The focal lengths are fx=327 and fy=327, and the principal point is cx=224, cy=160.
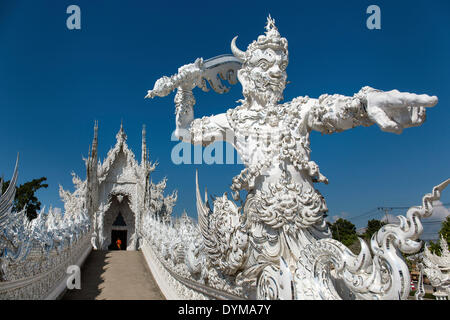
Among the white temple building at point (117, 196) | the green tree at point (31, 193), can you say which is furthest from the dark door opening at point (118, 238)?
the green tree at point (31, 193)

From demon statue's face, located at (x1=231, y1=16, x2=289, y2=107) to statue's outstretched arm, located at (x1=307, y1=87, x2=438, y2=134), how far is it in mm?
471

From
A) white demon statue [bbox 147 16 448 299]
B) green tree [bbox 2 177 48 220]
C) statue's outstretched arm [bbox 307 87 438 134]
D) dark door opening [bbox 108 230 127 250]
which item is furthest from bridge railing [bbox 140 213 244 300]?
green tree [bbox 2 177 48 220]

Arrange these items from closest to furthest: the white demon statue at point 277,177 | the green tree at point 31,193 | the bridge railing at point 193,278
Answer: the white demon statue at point 277,177 → the bridge railing at point 193,278 → the green tree at point 31,193

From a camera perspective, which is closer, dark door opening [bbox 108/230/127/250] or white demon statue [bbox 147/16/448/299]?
white demon statue [bbox 147/16/448/299]

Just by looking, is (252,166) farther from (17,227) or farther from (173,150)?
(17,227)

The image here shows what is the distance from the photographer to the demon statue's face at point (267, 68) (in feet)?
10.4

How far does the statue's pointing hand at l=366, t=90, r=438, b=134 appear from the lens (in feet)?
5.88

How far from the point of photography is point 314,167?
2678 millimetres

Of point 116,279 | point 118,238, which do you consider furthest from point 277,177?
point 118,238

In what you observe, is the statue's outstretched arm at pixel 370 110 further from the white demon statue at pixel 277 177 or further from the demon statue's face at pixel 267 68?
the demon statue's face at pixel 267 68

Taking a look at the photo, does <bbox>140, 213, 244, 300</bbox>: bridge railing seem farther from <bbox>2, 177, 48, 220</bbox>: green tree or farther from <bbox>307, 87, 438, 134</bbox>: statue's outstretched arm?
<bbox>2, 177, 48, 220</bbox>: green tree

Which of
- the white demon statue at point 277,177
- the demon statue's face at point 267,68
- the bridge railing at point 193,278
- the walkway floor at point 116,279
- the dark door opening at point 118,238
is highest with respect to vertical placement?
the demon statue's face at point 267,68
